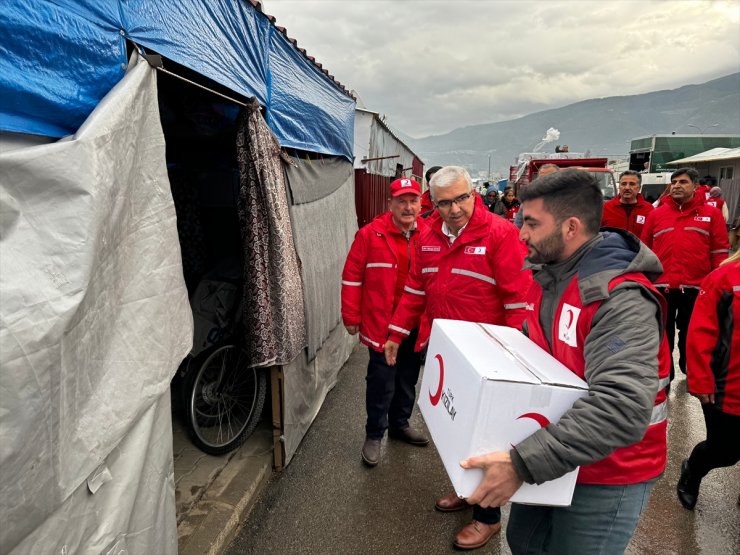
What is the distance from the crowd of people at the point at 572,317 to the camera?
3.92ft

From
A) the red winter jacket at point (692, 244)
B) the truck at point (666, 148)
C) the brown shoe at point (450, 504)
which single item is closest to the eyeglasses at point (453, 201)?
the brown shoe at point (450, 504)

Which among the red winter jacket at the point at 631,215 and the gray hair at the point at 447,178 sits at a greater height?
the gray hair at the point at 447,178

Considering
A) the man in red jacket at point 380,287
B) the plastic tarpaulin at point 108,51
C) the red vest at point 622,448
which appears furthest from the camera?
the man in red jacket at point 380,287

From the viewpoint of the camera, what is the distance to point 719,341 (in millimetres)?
2424

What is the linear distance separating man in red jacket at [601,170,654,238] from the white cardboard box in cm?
491

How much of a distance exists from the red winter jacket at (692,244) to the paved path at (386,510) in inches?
63.1

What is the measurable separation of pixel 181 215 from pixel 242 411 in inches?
73.4

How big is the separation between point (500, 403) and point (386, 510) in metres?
1.98

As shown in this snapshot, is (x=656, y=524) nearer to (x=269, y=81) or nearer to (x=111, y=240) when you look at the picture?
(x=111, y=240)

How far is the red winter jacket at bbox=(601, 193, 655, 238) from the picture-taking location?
543 cm

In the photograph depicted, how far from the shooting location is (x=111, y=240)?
55.4 inches

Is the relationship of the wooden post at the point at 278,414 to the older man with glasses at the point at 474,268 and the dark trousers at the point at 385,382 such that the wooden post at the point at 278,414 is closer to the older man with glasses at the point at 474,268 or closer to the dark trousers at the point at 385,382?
the dark trousers at the point at 385,382

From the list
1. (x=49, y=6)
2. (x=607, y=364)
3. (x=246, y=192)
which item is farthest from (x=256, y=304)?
(x=607, y=364)

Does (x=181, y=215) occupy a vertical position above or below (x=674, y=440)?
above
